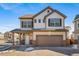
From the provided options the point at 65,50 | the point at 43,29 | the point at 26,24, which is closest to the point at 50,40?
the point at 43,29

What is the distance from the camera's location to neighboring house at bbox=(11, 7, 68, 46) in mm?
15166

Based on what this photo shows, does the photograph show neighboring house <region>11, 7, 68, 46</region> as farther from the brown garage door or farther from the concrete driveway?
the concrete driveway

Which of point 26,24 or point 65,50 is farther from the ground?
point 26,24

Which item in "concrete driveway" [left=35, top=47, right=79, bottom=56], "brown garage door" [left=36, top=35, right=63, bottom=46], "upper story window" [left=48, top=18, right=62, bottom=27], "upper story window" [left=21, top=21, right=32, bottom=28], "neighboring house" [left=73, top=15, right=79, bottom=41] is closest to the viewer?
"concrete driveway" [left=35, top=47, right=79, bottom=56]

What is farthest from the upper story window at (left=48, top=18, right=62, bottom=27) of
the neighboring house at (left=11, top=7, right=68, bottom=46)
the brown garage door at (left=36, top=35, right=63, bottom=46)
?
the brown garage door at (left=36, top=35, right=63, bottom=46)

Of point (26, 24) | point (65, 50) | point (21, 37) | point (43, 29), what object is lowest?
point (65, 50)

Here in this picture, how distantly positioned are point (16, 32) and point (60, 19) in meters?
2.37

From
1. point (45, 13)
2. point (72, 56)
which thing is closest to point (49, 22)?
point (45, 13)

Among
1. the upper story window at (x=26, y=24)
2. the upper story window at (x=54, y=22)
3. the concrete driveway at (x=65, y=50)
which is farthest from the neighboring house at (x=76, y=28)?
the upper story window at (x=26, y=24)

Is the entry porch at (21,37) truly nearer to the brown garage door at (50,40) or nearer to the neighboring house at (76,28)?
the brown garage door at (50,40)

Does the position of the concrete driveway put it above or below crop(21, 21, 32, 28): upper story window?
below

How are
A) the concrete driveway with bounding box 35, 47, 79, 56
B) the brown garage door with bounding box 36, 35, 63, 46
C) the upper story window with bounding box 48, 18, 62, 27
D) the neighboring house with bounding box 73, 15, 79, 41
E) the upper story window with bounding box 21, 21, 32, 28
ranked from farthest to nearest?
the upper story window with bounding box 48, 18, 62, 27
the upper story window with bounding box 21, 21, 32, 28
the brown garage door with bounding box 36, 35, 63, 46
the neighboring house with bounding box 73, 15, 79, 41
the concrete driveway with bounding box 35, 47, 79, 56

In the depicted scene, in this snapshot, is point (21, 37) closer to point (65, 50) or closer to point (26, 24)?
point (26, 24)

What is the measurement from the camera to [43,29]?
15711mm
